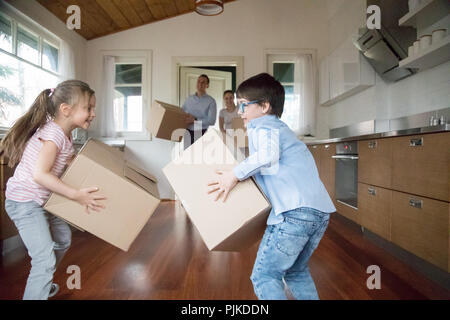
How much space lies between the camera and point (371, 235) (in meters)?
2.46

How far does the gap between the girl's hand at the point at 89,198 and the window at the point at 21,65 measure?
2.58 m

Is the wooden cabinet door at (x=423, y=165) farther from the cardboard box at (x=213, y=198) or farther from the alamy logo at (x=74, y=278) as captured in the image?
the alamy logo at (x=74, y=278)

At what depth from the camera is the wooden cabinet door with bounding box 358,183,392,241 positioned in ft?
6.87

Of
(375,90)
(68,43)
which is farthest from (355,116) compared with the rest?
(68,43)

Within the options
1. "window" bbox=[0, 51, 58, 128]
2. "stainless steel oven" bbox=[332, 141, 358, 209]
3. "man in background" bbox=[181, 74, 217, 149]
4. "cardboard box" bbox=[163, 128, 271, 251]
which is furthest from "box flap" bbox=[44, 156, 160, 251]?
"window" bbox=[0, 51, 58, 128]

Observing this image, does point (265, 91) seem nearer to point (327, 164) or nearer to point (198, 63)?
point (327, 164)

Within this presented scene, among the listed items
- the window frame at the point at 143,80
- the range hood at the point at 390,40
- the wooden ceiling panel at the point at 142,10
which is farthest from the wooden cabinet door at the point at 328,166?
the wooden ceiling panel at the point at 142,10

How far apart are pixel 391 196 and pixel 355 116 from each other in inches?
71.5

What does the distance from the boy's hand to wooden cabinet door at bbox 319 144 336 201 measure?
2.45 m

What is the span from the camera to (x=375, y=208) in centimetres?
227

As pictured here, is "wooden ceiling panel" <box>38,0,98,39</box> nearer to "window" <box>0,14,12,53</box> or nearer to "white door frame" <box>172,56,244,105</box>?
"window" <box>0,14,12,53</box>

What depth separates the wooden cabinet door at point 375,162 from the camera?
2.12m

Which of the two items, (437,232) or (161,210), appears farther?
(161,210)

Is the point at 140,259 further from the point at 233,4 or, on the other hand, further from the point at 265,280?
the point at 233,4
